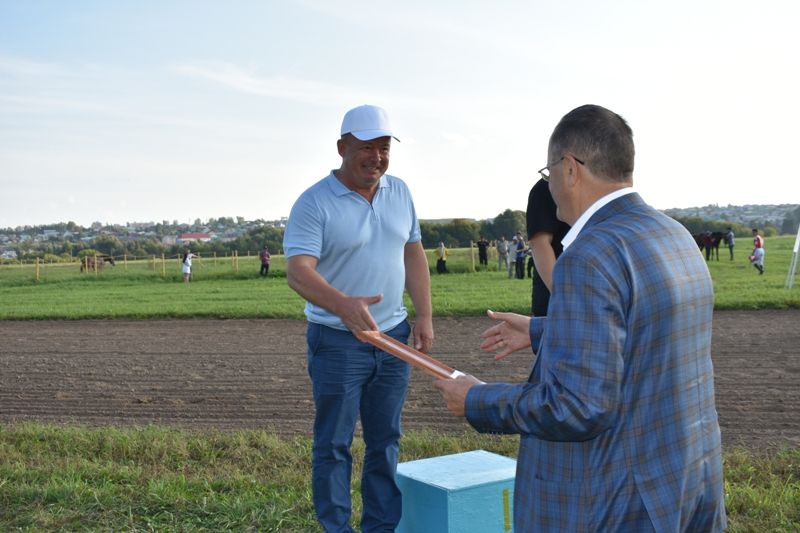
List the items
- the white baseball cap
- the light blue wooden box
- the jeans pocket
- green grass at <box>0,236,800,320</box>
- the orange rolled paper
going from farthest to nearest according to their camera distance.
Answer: green grass at <box>0,236,800,320</box> < the jeans pocket < the white baseball cap < the light blue wooden box < the orange rolled paper

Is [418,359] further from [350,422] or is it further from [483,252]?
[483,252]

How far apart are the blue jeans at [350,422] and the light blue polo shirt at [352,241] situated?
15cm

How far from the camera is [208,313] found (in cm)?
1803

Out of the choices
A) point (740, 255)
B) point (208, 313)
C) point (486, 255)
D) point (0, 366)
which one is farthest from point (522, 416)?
point (740, 255)

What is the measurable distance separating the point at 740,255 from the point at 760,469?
128 ft

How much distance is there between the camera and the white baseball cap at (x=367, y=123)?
13.1 feet

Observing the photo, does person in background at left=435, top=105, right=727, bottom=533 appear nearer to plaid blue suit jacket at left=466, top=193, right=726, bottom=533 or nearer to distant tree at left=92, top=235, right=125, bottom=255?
plaid blue suit jacket at left=466, top=193, right=726, bottom=533

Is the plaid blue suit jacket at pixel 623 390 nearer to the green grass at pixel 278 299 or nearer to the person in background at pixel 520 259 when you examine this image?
the green grass at pixel 278 299

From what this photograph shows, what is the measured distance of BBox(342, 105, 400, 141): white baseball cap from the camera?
13.1 feet

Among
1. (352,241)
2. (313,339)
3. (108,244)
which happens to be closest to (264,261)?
(313,339)

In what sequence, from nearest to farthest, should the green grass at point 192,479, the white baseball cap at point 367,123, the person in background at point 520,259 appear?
the white baseball cap at point 367,123 → the green grass at point 192,479 → the person in background at point 520,259

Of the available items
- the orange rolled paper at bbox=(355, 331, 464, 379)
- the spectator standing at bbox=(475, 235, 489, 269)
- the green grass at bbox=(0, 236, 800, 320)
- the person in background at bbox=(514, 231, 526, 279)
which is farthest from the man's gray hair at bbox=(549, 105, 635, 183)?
the spectator standing at bbox=(475, 235, 489, 269)

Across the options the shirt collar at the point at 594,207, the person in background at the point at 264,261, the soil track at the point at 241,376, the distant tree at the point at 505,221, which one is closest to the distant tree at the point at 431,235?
the distant tree at the point at 505,221

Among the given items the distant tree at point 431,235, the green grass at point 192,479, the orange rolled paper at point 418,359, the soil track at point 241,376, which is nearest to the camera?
the orange rolled paper at point 418,359
